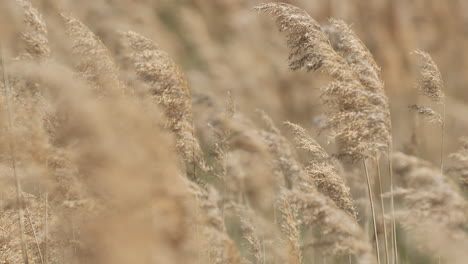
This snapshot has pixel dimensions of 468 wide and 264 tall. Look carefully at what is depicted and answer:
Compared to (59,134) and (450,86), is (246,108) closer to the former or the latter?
(450,86)

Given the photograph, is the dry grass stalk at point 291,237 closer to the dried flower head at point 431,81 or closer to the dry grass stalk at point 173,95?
the dry grass stalk at point 173,95

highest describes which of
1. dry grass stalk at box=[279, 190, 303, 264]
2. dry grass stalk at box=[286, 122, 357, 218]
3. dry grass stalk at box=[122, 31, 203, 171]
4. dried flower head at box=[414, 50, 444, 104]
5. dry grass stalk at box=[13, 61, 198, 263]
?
dried flower head at box=[414, 50, 444, 104]

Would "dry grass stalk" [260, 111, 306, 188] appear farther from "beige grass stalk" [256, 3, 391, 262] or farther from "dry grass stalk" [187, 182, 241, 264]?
"dry grass stalk" [187, 182, 241, 264]

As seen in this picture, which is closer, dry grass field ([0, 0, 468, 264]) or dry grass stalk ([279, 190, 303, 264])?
dry grass field ([0, 0, 468, 264])

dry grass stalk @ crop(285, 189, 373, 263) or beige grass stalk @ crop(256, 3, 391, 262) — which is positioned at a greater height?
beige grass stalk @ crop(256, 3, 391, 262)

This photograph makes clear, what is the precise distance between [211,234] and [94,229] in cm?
45

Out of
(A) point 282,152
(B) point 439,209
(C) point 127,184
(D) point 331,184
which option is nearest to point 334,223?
(B) point 439,209

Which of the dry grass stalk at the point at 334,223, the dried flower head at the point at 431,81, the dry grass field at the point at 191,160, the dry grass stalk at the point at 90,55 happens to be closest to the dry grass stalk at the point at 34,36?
the dry grass field at the point at 191,160

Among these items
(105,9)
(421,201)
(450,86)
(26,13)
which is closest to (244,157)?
(26,13)

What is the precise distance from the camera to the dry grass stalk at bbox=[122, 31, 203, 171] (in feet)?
8.20

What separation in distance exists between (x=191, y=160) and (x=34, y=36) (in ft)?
2.81

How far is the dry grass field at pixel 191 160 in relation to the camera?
4.36 feet

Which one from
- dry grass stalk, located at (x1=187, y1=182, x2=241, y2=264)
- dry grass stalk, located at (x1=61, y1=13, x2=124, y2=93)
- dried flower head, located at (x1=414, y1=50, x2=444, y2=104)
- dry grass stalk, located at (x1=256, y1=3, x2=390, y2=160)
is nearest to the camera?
dry grass stalk, located at (x1=187, y1=182, x2=241, y2=264)

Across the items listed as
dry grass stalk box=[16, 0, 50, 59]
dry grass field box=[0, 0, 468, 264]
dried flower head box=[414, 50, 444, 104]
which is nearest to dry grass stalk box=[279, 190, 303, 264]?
dry grass field box=[0, 0, 468, 264]
